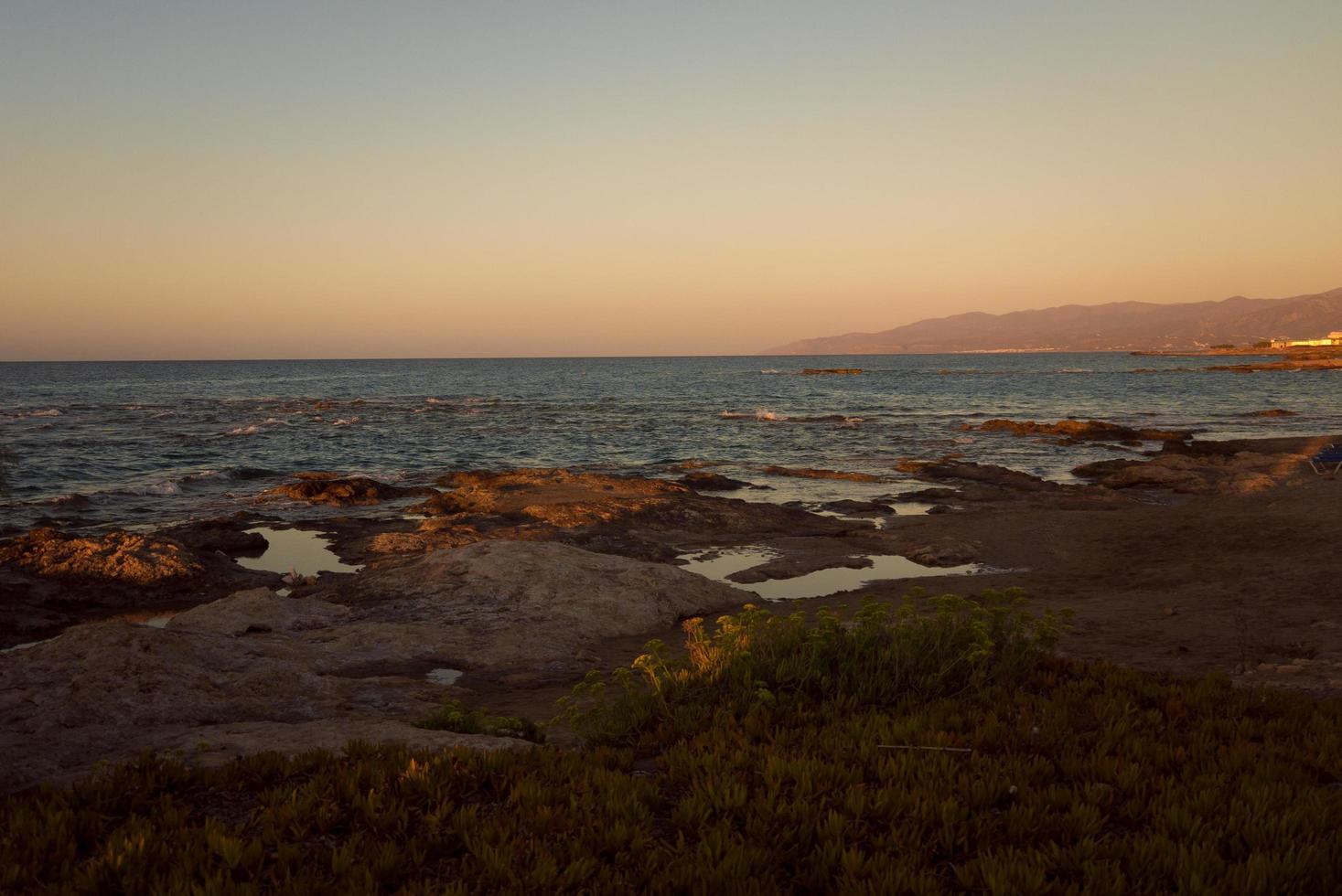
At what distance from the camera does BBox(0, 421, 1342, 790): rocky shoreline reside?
358 inches

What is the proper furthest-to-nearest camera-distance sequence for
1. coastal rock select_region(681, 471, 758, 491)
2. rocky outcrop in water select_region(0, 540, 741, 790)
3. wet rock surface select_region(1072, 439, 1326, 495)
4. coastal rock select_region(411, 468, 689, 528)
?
coastal rock select_region(681, 471, 758, 491)
wet rock surface select_region(1072, 439, 1326, 495)
coastal rock select_region(411, 468, 689, 528)
rocky outcrop in water select_region(0, 540, 741, 790)

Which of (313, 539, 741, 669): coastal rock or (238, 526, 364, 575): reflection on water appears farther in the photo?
(238, 526, 364, 575): reflection on water

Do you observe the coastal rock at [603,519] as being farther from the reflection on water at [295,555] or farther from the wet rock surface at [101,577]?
the wet rock surface at [101,577]

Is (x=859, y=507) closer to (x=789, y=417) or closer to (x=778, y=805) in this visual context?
(x=778, y=805)

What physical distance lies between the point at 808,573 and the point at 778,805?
1369 centimetres

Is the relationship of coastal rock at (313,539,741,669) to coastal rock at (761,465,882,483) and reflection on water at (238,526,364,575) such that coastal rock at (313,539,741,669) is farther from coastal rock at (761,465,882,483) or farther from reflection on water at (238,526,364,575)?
coastal rock at (761,465,882,483)

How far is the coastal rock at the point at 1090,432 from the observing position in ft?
162

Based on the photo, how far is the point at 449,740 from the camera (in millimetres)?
7652

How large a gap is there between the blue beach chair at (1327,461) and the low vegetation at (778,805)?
29637mm

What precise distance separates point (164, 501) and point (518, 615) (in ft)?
76.8

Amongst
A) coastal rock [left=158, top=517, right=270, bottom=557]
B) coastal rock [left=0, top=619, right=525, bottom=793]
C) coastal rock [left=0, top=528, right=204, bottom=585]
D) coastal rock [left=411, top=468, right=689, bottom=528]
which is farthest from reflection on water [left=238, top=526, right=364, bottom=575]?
coastal rock [left=0, top=619, right=525, bottom=793]

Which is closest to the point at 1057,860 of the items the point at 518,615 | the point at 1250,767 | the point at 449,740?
the point at 1250,767

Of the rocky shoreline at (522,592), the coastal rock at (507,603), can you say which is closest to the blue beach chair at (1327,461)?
the rocky shoreline at (522,592)

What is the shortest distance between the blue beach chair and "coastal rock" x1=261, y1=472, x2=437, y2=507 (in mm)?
34521
